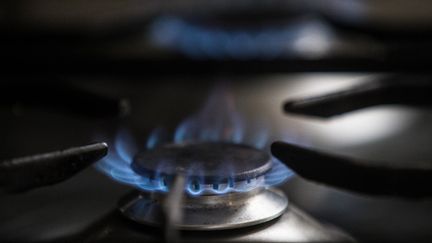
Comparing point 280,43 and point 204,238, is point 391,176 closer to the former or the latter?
point 204,238

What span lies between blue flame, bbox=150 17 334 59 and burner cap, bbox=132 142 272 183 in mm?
445

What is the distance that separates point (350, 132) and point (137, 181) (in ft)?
1.22

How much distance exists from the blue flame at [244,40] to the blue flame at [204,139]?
0.12 meters

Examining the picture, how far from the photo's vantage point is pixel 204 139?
0.58 meters

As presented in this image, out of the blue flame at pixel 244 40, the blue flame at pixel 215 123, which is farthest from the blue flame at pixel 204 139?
the blue flame at pixel 244 40

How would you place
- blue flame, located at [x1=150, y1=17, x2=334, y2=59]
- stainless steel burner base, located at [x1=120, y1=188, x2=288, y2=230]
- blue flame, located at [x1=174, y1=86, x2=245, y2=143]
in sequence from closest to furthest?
1. stainless steel burner base, located at [x1=120, y1=188, x2=288, y2=230]
2. blue flame, located at [x1=174, y1=86, x2=245, y2=143]
3. blue flame, located at [x1=150, y1=17, x2=334, y2=59]

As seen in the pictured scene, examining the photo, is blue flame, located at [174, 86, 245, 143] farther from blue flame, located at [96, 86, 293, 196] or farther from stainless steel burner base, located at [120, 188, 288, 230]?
stainless steel burner base, located at [120, 188, 288, 230]

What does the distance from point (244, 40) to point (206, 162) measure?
0.57m

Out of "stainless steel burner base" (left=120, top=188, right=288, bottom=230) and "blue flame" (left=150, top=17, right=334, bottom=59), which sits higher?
"blue flame" (left=150, top=17, right=334, bottom=59)

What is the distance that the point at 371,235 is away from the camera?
1.42 ft

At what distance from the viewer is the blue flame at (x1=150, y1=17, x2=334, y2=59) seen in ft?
3.12

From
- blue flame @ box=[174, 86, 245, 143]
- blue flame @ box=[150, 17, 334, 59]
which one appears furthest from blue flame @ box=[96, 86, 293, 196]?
blue flame @ box=[150, 17, 334, 59]

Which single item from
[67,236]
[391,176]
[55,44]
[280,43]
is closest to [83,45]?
[55,44]

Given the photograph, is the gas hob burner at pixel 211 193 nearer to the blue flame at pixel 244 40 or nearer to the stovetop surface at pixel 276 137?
the stovetop surface at pixel 276 137
